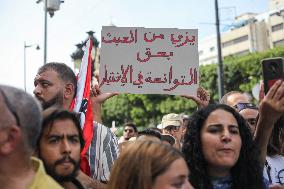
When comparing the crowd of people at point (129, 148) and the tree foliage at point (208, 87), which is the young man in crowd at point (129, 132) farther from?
the tree foliage at point (208, 87)

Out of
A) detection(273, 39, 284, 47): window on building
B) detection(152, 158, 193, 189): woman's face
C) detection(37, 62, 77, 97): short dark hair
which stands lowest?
detection(152, 158, 193, 189): woman's face

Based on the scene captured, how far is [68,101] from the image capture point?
337 centimetres

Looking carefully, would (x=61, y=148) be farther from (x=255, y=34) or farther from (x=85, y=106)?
(x=255, y=34)

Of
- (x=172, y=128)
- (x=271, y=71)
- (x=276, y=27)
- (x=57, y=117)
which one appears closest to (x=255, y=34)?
(x=276, y=27)

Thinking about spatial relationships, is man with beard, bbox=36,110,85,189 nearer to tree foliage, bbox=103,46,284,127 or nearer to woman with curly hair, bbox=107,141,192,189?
woman with curly hair, bbox=107,141,192,189

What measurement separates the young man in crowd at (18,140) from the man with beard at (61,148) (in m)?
0.48

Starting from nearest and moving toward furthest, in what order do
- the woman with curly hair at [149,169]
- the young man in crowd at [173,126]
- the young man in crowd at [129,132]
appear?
the woman with curly hair at [149,169]
the young man in crowd at [173,126]
the young man in crowd at [129,132]

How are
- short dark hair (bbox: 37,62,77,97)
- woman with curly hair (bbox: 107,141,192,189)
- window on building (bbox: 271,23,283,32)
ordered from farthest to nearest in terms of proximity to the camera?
window on building (bbox: 271,23,283,32) → short dark hair (bbox: 37,62,77,97) → woman with curly hair (bbox: 107,141,192,189)

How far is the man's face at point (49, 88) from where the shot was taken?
10.5ft

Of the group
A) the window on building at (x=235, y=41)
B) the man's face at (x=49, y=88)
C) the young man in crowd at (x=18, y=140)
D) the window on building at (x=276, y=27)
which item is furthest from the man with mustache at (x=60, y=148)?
the window on building at (x=235, y=41)

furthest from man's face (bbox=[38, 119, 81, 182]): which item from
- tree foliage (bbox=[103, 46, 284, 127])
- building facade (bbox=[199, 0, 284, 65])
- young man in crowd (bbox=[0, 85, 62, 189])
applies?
building facade (bbox=[199, 0, 284, 65])

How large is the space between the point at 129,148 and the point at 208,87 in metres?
35.3

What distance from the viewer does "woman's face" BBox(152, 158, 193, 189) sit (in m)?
2.06

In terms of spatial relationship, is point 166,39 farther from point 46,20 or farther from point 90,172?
point 46,20
